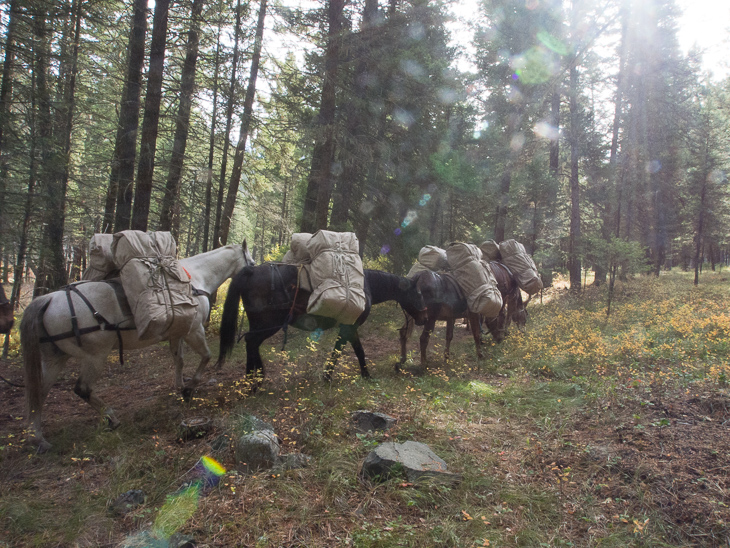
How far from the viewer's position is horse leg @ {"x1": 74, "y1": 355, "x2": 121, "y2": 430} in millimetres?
5109

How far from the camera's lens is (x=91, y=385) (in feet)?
17.0

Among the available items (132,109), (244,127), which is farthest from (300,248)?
(244,127)

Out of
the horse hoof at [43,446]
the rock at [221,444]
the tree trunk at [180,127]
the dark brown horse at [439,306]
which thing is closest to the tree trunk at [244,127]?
the tree trunk at [180,127]

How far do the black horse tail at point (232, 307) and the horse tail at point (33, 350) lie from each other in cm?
228

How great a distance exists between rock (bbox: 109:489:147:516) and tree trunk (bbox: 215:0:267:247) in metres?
8.79

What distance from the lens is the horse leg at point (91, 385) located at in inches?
201

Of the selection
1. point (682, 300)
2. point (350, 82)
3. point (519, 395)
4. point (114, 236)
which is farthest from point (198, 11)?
point (682, 300)

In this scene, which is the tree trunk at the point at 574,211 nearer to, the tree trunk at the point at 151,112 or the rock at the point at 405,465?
the rock at the point at 405,465

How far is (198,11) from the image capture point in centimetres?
964

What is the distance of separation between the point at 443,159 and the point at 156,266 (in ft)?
39.1

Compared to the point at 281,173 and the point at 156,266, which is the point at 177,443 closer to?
the point at 156,266

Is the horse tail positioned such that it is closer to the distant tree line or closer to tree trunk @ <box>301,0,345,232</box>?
the distant tree line

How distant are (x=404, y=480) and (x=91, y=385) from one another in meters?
4.32

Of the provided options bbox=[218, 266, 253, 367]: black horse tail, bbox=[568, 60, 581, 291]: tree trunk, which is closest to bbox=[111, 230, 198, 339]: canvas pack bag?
bbox=[218, 266, 253, 367]: black horse tail
